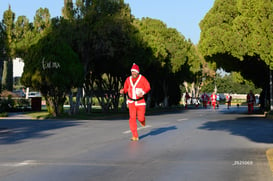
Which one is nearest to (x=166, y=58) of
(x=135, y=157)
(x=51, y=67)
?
(x=51, y=67)

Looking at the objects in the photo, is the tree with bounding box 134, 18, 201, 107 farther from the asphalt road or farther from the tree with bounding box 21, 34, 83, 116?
the asphalt road

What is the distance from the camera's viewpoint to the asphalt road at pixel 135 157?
1070 cm

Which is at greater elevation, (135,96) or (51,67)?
(51,67)

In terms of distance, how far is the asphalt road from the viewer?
10703 mm

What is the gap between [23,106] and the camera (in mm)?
48562

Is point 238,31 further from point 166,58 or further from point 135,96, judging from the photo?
point 135,96

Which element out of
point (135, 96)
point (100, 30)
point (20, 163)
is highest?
point (100, 30)

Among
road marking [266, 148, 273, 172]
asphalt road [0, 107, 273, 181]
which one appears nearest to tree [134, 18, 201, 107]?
asphalt road [0, 107, 273, 181]

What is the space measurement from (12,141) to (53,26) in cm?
2104

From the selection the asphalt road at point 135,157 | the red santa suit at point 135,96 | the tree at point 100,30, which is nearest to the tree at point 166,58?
the tree at point 100,30

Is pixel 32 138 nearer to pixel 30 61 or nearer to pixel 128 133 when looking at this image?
pixel 128 133

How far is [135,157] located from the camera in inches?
531

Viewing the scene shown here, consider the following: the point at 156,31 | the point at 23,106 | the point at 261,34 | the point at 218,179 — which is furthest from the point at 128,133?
the point at 156,31

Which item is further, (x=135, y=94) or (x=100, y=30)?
(x=100, y=30)
